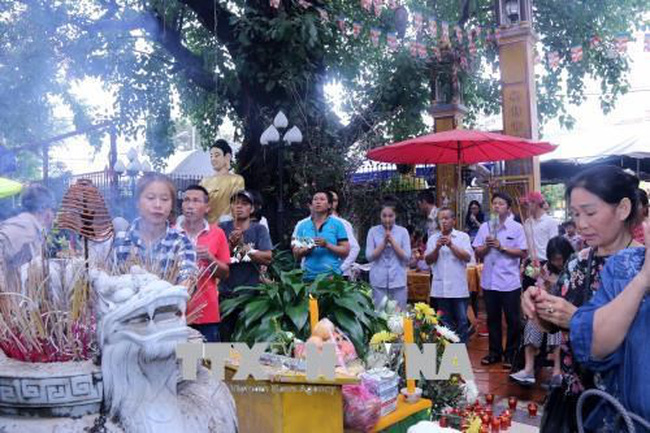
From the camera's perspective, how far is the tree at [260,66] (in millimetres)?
8047

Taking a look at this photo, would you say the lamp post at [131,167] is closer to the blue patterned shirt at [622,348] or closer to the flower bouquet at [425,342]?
the flower bouquet at [425,342]

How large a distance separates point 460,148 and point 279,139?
2.58 m

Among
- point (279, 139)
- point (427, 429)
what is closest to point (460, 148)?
point (279, 139)

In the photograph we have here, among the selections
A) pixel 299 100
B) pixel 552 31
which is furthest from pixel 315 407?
pixel 552 31

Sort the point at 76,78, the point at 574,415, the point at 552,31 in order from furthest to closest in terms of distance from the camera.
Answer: the point at 552,31 → the point at 76,78 → the point at 574,415

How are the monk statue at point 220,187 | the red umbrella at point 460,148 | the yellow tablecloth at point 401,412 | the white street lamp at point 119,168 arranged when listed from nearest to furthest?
the yellow tablecloth at point 401,412 < the monk statue at point 220,187 < the red umbrella at point 460,148 < the white street lamp at point 119,168

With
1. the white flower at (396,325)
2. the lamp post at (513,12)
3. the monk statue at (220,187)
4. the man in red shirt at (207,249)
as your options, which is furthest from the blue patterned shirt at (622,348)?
the lamp post at (513,12)

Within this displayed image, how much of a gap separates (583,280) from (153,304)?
4.61 feet

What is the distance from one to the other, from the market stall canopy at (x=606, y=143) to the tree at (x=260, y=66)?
67 centimetres

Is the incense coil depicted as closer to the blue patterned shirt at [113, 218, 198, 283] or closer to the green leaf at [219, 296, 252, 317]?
the blue patterned shirt at [113, 218, 198, 283]

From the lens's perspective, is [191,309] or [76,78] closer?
[191,309]

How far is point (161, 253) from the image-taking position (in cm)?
213

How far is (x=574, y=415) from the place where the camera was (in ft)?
5.81

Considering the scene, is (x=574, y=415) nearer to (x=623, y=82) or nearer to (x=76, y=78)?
(x=76, y=78)
